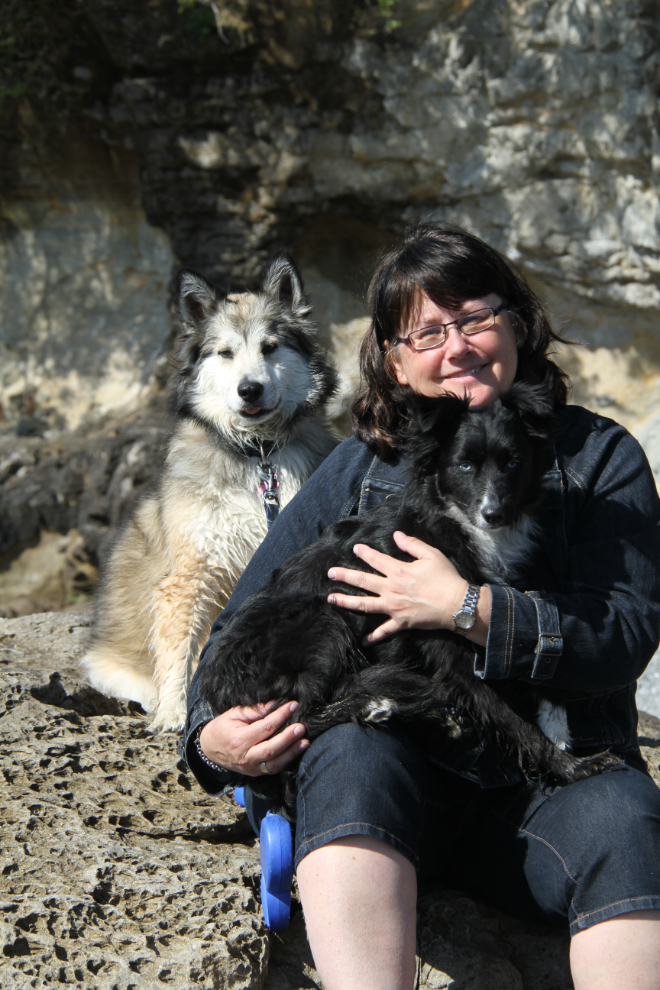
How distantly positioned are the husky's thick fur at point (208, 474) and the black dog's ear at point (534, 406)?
1815 millimetres

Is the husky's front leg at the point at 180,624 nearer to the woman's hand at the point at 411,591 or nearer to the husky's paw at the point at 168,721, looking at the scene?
the husky's paw at the point at 168,721

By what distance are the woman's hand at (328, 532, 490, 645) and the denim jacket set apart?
0.09m

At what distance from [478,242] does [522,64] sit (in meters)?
4.98

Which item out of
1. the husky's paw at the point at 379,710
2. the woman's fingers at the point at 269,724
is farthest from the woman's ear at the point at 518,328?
the woman's fingers at the point at 269,724

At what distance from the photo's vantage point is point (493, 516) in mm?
2127

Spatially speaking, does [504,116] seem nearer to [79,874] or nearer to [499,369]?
[499,369]

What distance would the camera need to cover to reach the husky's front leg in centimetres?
368

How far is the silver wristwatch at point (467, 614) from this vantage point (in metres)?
1.96

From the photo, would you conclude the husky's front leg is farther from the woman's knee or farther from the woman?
the woman's knee

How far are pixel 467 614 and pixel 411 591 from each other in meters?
0.16

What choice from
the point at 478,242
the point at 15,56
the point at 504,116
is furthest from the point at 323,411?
the point at 15,56

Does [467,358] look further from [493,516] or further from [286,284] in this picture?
[286,284]

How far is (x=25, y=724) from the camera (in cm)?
290

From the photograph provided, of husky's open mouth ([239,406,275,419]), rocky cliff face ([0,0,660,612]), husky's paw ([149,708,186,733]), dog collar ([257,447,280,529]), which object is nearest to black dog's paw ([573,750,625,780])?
husky's paw ([149,708,186,733])
